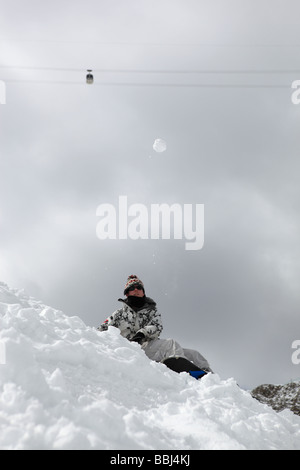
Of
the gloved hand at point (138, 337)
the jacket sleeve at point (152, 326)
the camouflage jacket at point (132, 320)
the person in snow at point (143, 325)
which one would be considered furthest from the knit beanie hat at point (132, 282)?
the gloved hand at point (138, 337)

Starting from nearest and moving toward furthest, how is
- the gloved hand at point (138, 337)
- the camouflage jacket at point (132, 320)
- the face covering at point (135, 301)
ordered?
the gloved hand at point (138, 337) < the camouflage jacket at point (132, 320) < the face covering at point (135, 301)

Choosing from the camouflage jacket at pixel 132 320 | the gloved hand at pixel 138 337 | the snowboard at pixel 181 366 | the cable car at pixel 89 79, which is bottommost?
the snowboard at pixel 181 366

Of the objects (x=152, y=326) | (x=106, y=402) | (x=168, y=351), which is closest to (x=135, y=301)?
(x=152, y=326)

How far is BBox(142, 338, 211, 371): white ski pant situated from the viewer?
23.7 feet

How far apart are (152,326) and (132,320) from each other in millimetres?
628

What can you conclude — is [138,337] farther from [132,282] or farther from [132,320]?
[132,282]

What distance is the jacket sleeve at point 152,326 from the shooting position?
7.73 metres

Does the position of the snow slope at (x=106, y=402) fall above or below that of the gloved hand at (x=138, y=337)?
below

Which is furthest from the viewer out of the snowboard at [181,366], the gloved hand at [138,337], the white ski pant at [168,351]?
the gloved hand at [138,337]

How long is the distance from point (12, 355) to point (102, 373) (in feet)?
3.61

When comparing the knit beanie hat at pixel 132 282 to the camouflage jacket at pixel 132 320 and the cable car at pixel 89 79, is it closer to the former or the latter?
the camouflage jacket at pixel 132 320
